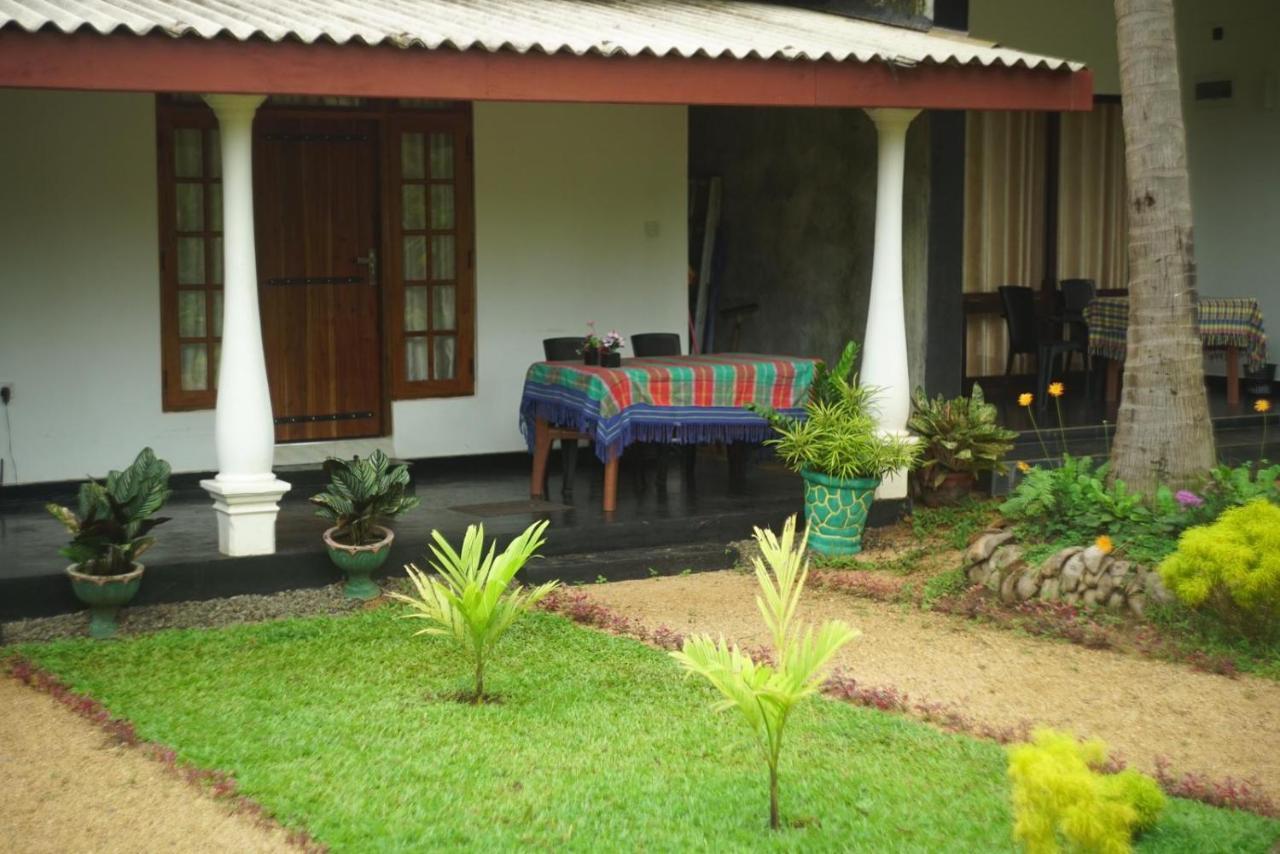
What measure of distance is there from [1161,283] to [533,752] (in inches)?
180

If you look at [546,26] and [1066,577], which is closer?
[1066,577]

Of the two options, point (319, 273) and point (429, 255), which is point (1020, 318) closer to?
point (429, 255)

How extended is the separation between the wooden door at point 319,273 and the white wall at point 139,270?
416mm

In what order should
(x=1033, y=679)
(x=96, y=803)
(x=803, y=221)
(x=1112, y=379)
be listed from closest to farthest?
(x=96, y=803) → (x=1033, y=679) → (x=803, y=221) → (x=1112, y=379)

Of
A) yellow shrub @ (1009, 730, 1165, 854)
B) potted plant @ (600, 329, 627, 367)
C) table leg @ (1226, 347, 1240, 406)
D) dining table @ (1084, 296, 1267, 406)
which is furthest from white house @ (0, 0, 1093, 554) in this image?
yellow shrub @ (1009, 730, 1165, 854)

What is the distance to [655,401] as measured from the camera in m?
9.53

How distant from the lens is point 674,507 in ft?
32.5

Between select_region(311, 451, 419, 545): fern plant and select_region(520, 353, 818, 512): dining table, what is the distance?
55.7 inches

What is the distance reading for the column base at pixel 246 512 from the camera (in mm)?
8289

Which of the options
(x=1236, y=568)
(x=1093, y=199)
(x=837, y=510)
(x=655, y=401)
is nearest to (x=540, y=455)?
(x=655, y=401)

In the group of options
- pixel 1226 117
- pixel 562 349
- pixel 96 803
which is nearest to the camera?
pixel 96 803

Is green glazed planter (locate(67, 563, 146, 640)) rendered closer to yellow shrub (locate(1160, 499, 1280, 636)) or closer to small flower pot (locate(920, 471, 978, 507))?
yellow shrub (locate(1160, 499, 1280, 636))

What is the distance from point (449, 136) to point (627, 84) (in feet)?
8.97

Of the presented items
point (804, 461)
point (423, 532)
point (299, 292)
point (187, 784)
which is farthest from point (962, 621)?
point (299, 292)
